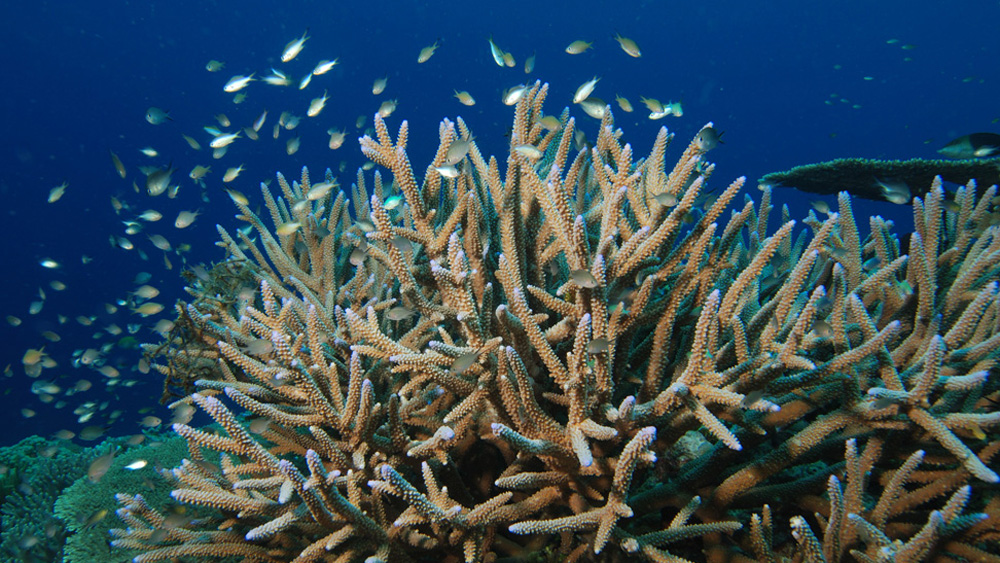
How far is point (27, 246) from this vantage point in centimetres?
4912

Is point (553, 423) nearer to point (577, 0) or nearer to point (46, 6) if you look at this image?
point (46, 6)

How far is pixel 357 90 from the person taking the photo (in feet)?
288

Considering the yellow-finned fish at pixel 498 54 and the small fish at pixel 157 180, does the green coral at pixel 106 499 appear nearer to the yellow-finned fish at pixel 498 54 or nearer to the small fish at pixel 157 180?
the small fish at pixel 157 180

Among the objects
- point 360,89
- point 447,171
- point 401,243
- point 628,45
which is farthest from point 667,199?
point 360,89

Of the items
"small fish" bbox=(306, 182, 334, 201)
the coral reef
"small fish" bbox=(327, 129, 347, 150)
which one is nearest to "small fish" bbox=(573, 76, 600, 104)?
the coral reef

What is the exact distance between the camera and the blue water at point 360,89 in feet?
166

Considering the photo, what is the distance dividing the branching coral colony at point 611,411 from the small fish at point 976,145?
2309 millimetres

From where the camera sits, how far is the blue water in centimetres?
5059

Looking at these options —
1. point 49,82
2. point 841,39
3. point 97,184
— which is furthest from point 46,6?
point 841,39

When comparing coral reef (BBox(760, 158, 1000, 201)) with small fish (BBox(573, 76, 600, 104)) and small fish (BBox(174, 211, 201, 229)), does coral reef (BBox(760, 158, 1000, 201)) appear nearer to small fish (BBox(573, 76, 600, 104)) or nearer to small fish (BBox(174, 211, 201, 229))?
small fish (BBox(573, 76, 600, 104))

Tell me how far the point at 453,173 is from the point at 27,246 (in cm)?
6975

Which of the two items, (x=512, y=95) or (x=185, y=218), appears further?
(x=185, y=218)

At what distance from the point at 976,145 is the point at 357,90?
3808 inches

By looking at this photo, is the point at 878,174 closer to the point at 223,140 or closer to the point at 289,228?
the point at 289,228
